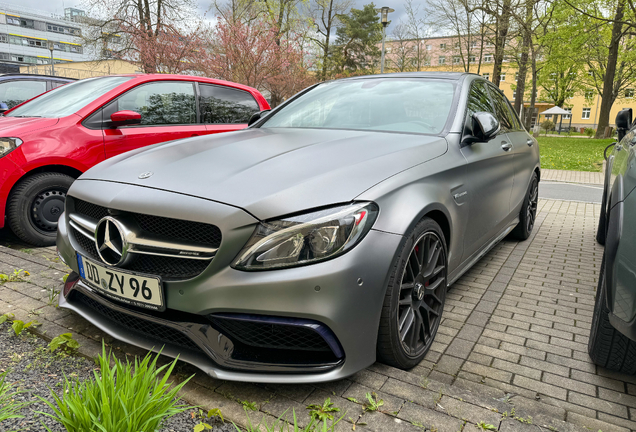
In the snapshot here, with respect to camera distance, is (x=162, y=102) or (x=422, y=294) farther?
(x=162, y=102)

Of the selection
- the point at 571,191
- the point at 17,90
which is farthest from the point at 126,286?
the point at 571,191

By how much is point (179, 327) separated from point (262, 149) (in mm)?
1109

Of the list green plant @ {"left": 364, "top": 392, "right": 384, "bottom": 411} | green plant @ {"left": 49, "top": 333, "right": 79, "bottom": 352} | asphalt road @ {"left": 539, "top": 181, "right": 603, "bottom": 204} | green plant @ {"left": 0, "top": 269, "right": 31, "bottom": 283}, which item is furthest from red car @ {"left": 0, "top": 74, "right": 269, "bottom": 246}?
asphalt road @ {"left": 539, "top": 181, "right": 603, "bottom": 204}

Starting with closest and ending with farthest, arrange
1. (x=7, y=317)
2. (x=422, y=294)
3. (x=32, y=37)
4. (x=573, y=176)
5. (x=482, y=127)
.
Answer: (x=422, y=294) < (x=7, y=317) < (x=482, y=127) < (x=573, y=176) < (x=32, y=37)

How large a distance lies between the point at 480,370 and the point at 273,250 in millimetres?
1401

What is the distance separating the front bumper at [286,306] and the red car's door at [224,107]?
3.93 metres

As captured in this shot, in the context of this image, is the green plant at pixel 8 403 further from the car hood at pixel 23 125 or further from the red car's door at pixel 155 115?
the red car's door at pixel 155 115

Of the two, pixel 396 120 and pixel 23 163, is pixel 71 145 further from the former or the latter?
pixel 396 120

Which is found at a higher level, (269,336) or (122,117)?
(122,117)

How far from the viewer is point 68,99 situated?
499cm

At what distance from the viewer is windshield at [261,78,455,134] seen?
3.18 metres

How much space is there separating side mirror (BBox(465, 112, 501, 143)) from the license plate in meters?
2.14

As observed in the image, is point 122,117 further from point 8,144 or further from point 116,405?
point 116,405

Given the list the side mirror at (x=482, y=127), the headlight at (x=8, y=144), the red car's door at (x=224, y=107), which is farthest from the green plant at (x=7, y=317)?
the red car's door at (x=224, y=107)
